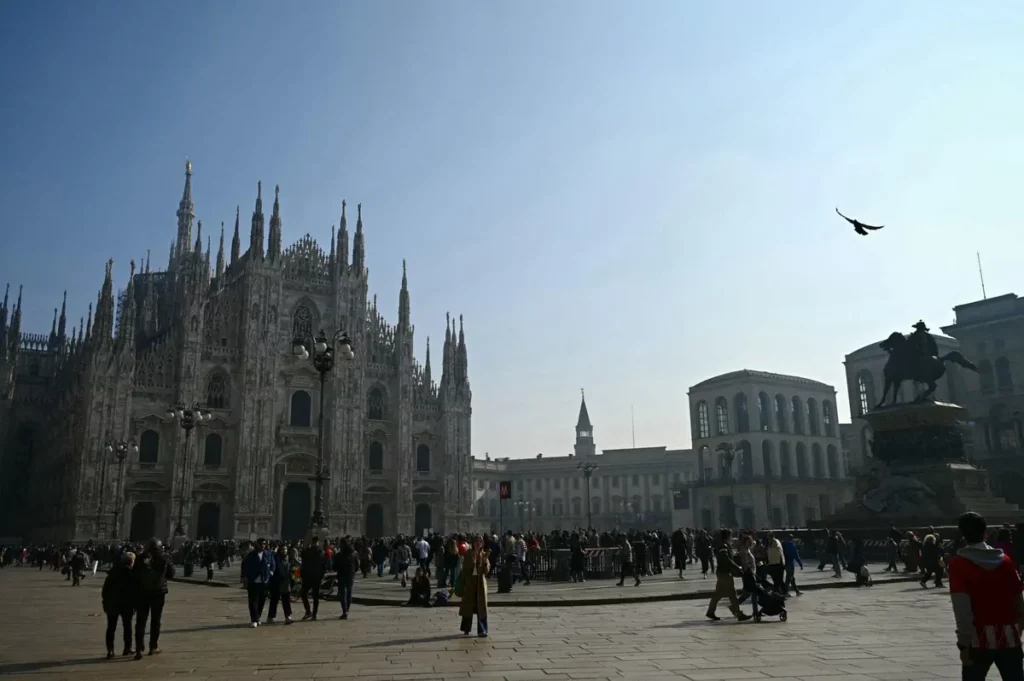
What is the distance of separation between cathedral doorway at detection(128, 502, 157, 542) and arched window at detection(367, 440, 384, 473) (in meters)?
14.7

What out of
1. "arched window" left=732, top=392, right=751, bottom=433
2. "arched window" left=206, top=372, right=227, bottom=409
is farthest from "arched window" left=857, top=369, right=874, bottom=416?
"arched window" left=206, top=372, right=227, bottom=409

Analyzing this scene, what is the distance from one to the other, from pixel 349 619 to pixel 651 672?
26.4 ft

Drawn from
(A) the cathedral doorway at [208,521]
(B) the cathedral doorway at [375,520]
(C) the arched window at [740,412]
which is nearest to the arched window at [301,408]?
(A) the cathedral doorway at [208,521]

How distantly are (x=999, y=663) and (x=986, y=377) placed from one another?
53.1m

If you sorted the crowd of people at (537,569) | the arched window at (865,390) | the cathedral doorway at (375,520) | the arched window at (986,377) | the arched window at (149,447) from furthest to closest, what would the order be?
the arched window at (865,390) < the cathedral doorway at (375,520) < the arched window at (986,377) < the arched window at (149,447) < the crowd of people at (537,569)

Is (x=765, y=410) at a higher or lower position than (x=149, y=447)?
higher

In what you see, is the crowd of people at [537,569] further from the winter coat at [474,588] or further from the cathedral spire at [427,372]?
the cathedral spire at [427,372]

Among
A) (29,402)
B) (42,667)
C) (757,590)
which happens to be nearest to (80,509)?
(29,402)

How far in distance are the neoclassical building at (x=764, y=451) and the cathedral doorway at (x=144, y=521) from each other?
4104 centimetres

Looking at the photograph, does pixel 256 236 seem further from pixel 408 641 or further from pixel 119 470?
pixel 408 641

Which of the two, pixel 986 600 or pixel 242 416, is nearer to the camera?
pixel 986 600

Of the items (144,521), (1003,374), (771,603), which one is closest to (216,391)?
(144,521)

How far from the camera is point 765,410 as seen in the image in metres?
66.2

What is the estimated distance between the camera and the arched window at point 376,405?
2245 inches
